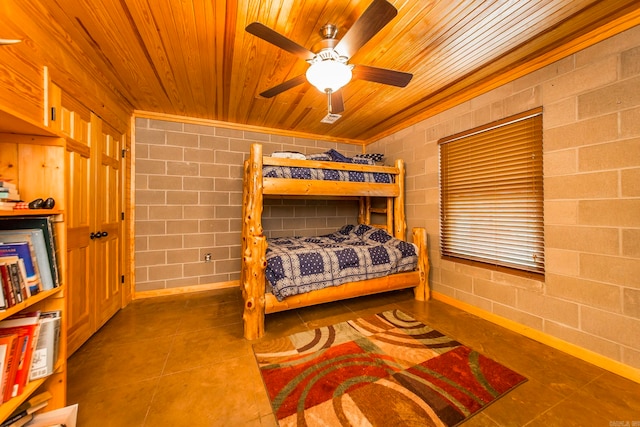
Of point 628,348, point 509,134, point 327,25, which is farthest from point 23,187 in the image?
point 628,348

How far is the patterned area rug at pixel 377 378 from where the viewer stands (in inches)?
46.8

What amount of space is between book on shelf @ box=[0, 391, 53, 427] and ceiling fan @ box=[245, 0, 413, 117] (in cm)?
191

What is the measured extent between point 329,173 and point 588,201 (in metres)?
1.96

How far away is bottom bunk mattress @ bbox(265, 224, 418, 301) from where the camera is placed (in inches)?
78.9

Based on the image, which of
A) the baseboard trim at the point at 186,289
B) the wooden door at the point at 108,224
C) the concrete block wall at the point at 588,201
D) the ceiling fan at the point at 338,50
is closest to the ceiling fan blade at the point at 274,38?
the ceiling fan at the point at 338,50

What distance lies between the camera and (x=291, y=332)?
2.00m

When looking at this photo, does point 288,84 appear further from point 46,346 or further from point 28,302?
point 46,346

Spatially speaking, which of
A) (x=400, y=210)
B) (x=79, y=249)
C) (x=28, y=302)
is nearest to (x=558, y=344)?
(x=400, y=210)

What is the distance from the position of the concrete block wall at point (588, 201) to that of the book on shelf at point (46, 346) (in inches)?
117

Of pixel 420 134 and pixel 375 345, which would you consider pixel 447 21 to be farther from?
pixel 375 345

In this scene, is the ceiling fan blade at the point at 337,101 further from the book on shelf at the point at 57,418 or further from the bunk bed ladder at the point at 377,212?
the book on shelf at the point at 57,418

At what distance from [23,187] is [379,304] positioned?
273 cm

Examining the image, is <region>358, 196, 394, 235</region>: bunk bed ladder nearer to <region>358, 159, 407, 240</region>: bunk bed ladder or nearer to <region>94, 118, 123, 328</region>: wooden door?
<region>358, 159, 407, 240</region>: bunk bed ladder

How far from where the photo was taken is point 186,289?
2.91m
